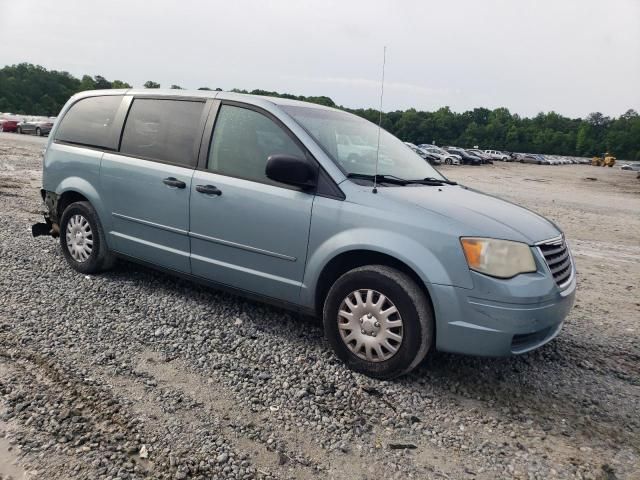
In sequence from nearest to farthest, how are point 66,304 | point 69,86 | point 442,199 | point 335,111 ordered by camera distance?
point 442,199 → point 66,304 → point 335,111 → point 69,86

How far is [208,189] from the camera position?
4.18 m

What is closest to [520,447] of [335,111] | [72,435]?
[72,435]

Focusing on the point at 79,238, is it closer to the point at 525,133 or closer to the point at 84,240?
the point at 84,240

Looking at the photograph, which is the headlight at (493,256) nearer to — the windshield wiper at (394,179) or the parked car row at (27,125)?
the windshield wiper at (394,179)

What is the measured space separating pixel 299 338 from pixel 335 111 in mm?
2077

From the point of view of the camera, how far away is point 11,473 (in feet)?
7.91

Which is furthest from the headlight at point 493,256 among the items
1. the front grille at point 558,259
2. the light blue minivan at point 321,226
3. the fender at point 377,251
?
the front grille at point 558,259

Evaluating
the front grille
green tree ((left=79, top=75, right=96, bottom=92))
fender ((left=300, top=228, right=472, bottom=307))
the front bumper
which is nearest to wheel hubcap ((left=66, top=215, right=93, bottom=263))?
fender ((left=300, top=228, right=472, bottom=307))

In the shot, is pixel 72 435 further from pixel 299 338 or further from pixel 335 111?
pixel 335 111

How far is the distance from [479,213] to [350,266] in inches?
37.8

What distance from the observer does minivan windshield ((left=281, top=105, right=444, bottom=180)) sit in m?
4.01

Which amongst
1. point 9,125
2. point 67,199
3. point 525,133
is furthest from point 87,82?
point 67,199

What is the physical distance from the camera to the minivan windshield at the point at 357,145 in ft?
13.1

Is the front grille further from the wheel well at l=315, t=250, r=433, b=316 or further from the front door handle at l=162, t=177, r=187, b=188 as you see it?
the front door handle at l=162, t=177, r=187, b=188
